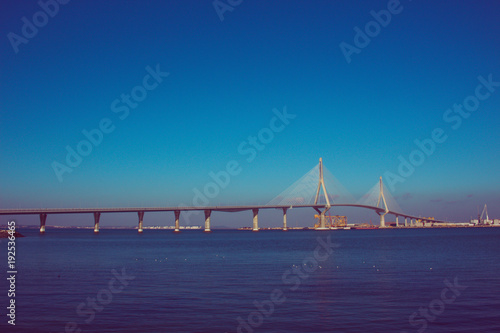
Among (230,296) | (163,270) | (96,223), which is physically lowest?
(230,296)

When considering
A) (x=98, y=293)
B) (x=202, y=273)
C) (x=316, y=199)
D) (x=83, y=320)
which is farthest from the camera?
(x=316, y=199)

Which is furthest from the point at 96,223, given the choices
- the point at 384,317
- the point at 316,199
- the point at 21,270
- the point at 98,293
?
the point at 384,317

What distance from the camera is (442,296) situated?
23.6 meters

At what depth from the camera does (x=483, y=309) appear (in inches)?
795

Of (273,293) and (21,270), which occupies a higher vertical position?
(21,270)

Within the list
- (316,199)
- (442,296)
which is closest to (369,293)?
(442,296)

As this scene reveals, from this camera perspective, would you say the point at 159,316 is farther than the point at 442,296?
No

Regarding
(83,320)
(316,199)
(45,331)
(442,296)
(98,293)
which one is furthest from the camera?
(316,199)

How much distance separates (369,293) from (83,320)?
1394 cm

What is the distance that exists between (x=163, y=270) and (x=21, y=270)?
35.9ft

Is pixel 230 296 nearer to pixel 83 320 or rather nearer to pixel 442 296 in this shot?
pixel 83 320

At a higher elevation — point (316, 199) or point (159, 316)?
point (316, 199)

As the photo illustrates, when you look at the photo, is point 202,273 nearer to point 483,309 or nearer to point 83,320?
point 83,320

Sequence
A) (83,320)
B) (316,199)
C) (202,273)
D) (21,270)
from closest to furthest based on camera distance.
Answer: (83,320)
(202,273)
(21,270)
(316,199)
